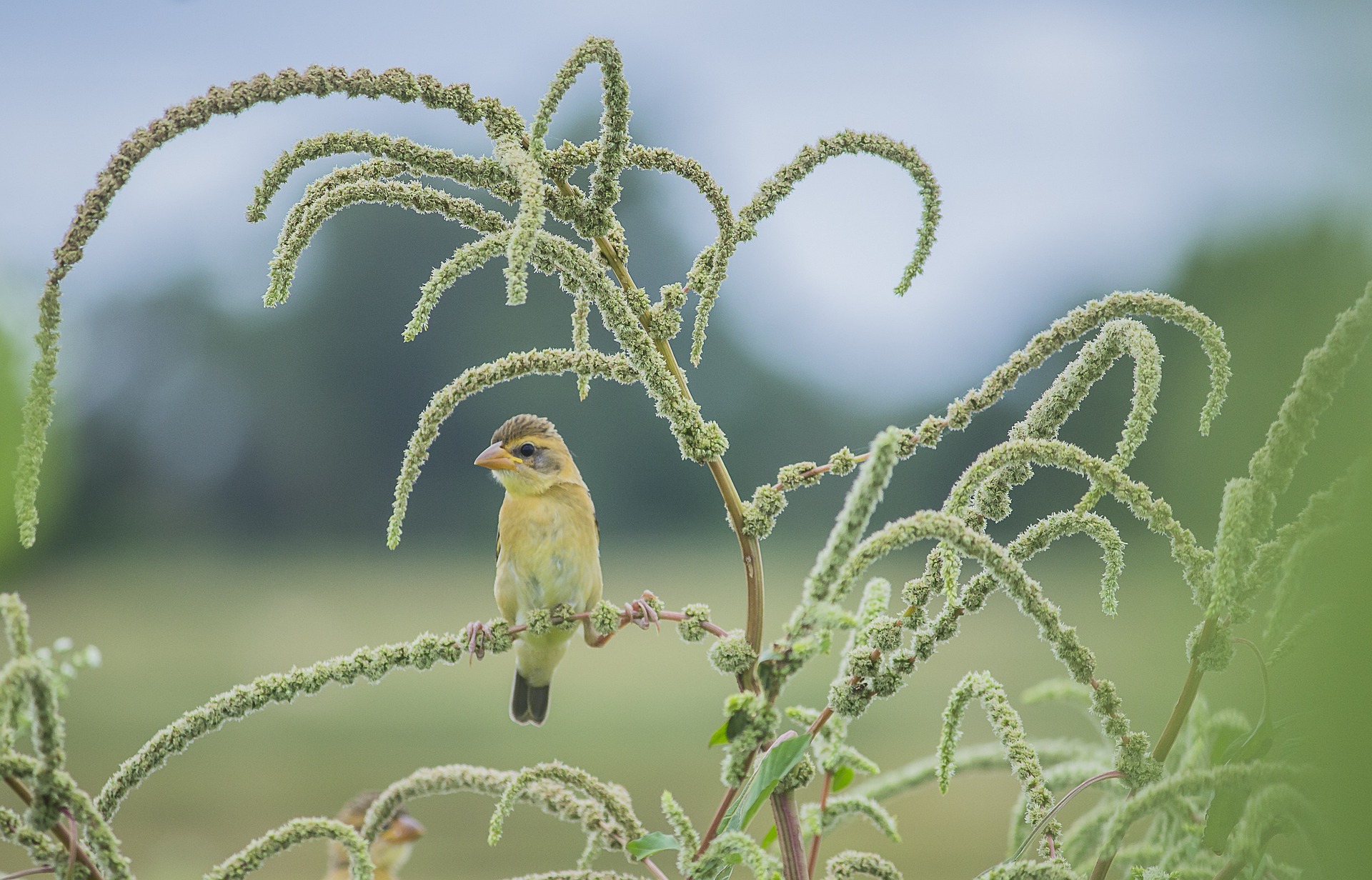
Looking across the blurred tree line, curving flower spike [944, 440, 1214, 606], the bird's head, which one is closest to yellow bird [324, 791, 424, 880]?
the bird's head

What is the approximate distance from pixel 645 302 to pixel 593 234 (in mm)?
63

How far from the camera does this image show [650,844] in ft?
2.70

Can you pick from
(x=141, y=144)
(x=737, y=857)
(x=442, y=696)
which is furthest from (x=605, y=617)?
(x=442, y=696)

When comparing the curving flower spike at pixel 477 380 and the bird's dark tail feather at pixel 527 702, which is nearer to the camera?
the curving flower spike at pixel 477 380

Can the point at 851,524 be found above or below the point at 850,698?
above

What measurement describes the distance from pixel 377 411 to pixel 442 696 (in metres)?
7.27

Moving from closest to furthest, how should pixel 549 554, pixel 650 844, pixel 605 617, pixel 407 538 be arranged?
pixel 650 844 < pixel 605 617 < pixel 549 554 < pixel 407 538

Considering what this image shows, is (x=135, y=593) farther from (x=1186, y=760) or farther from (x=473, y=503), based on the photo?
(x=1186, y=760)

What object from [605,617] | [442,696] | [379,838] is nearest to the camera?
[605,617]

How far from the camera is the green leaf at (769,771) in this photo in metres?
0.74

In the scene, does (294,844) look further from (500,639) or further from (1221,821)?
(1221,821)

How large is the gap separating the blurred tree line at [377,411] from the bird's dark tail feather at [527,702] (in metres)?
11.0

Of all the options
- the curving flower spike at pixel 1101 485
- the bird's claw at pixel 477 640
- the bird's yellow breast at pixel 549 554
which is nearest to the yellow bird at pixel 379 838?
the bird's yellow breast at pixel 549 554

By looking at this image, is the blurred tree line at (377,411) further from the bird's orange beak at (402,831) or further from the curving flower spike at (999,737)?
the curving flower spike at (999,737)
